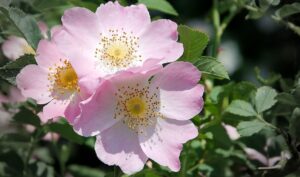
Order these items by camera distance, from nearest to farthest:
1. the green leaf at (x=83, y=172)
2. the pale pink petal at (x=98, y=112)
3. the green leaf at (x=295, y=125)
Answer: the pale pink petal at (x=98, y=112) → the green leaf at (x=295, y=125) → the green leaf at (x=83, y=172)

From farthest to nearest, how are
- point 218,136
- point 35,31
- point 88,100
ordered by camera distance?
point 218,136, point 35,31, point 88,100

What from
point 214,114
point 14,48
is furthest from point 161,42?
point 14,48

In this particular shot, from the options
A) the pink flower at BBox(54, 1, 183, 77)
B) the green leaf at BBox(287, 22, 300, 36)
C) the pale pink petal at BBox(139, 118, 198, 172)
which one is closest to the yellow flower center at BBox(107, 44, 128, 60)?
the pink flower at BBox(54, 1, 183, 77)

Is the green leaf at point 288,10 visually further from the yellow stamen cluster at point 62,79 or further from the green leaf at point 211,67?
the yellow stamen cluster at point 62,79

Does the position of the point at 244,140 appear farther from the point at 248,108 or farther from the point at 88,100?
the point at 88,100

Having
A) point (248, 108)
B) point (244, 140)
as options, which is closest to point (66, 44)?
point (248, 108)

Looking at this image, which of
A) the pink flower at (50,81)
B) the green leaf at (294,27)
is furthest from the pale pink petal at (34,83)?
the green leaf at (294,27)

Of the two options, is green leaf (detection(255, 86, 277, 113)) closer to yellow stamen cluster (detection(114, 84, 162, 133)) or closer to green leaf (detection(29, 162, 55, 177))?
yellow stamen cluster (detection(114, 84, 162, 133))
